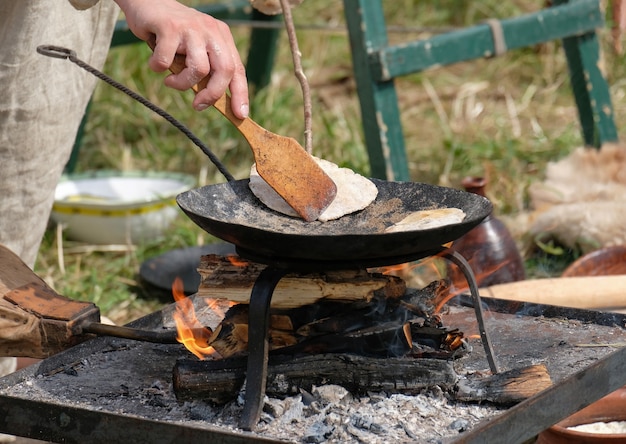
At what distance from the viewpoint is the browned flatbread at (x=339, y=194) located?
2109 mm

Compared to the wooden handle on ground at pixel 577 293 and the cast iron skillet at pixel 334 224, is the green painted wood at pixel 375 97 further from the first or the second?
the cast iron skillet at pixel 334 224

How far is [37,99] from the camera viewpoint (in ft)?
Result: 9.13

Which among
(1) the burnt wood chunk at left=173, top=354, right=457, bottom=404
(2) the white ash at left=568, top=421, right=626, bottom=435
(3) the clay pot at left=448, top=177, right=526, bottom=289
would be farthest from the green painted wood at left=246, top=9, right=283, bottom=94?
(1) the burnt wood chunk at left=173, top=354, right=457, bottom=404

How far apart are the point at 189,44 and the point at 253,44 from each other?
3.03 m

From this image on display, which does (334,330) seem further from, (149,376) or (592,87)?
(592,87)

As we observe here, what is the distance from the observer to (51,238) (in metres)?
4.29

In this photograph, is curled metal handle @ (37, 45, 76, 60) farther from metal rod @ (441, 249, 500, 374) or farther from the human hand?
metal rod @ (441, 249, 500, 374)

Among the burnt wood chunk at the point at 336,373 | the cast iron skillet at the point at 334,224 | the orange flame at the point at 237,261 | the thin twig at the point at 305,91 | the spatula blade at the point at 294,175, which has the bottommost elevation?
the burnt wood chunk at the point at 336,373

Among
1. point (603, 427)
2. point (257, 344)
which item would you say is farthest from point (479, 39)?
point (257, 344)

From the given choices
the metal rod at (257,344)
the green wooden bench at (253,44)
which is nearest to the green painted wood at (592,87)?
the green wooden bench at (253,44)

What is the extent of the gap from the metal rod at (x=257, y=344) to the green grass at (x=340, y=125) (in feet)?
6.14

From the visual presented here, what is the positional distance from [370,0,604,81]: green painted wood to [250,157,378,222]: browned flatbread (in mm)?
1367

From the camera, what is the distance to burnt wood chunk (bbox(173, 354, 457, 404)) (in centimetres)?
191

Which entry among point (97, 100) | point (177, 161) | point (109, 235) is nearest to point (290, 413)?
point (109, 235)
